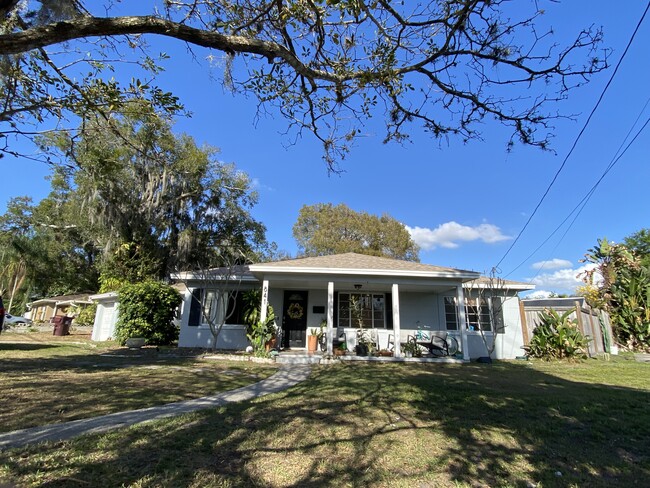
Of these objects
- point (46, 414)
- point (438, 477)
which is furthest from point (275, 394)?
point (438, 477)

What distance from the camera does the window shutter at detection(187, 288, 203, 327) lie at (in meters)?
13.6

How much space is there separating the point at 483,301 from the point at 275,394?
33.1 ft

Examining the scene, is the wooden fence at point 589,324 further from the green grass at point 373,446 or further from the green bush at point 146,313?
the green bush at point 146,313

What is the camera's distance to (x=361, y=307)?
45.0 ft

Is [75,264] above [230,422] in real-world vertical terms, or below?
above

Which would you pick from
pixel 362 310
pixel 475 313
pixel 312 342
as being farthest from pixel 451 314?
pixel 312 342

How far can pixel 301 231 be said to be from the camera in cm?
3538

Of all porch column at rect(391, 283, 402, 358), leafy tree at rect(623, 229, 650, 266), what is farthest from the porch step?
leafy tree at rect(623, 229, 650, 266)

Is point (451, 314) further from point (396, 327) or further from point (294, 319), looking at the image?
point (294, 319)

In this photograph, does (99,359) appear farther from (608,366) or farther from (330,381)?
(608,366)

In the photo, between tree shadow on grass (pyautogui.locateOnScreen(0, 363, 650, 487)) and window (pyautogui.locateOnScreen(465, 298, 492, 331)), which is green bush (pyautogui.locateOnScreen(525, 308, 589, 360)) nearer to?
window (pyautogui.locateOnScreen(465, 298, 492, 331))

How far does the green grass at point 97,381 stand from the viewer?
4602mm

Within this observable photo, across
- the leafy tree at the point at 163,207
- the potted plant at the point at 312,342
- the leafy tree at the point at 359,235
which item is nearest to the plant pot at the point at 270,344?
the potted plant at the point at 312,342

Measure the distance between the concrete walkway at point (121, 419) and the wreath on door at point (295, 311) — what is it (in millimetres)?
6758
